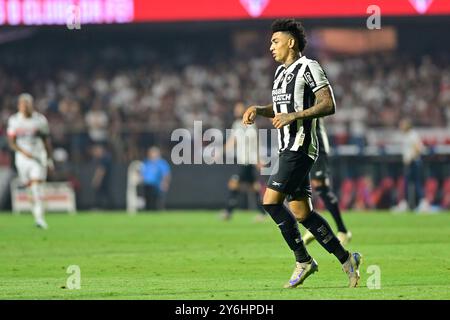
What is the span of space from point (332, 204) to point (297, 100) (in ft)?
19.6

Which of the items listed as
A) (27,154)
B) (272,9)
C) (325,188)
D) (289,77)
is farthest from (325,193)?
(272,9)

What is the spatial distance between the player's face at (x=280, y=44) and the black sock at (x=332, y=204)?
600 cm

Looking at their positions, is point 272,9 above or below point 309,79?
above

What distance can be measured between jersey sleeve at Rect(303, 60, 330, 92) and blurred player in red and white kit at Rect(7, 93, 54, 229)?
1096 centimetres

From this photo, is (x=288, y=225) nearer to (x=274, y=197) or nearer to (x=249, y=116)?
(x=274, y=197)

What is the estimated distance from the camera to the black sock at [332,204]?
16.8 meters

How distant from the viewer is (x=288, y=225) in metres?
11.0

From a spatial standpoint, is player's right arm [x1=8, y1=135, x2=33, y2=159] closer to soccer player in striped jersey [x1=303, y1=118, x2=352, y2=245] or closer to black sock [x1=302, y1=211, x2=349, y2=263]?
soccer player in striped jersey [x1=303, y1=118, x2=352, y2=245]

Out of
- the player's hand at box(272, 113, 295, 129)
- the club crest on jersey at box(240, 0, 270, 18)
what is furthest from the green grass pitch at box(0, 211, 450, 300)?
the club crest on jersey at box(240, 0, 270, 18)

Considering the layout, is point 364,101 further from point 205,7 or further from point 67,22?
point 67,22

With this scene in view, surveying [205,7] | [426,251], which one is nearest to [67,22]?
[205,7]

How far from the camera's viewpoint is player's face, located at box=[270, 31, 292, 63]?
1107cm

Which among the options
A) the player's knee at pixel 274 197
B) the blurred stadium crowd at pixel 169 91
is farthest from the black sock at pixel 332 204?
the blurred stadium crowd at pixel 169 91
